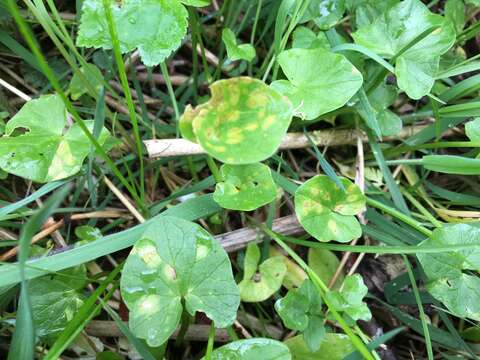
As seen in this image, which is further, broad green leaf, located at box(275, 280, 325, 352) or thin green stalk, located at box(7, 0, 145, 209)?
broad green leaf, located at box(275, 280, 325, 352)

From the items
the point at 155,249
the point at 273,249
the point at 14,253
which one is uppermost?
the point at 155,249

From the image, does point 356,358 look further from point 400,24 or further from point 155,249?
point 400,24

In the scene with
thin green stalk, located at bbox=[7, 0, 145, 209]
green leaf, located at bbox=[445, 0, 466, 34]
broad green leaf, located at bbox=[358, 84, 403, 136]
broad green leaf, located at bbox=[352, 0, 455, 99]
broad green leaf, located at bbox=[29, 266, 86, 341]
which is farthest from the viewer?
green leaf, located at bbox=[445, 0, 466, 34]

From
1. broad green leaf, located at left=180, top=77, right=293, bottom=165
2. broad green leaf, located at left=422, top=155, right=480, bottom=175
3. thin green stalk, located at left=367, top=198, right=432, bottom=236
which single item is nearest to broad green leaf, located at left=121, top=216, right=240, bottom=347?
broad green leaf, located at left=180, top=77, right=293, bottom=165

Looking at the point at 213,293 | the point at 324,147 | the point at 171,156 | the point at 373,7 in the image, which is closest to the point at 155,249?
the point at 213,293

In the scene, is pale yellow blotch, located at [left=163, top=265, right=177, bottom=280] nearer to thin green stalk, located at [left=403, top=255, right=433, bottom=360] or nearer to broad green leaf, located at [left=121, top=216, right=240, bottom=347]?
broad green leaf, located at [left=121, top=216, right=240, bottom=347]

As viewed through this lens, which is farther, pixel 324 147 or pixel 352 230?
pixel 324 147

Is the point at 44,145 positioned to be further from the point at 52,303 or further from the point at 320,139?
the point at 320,139
